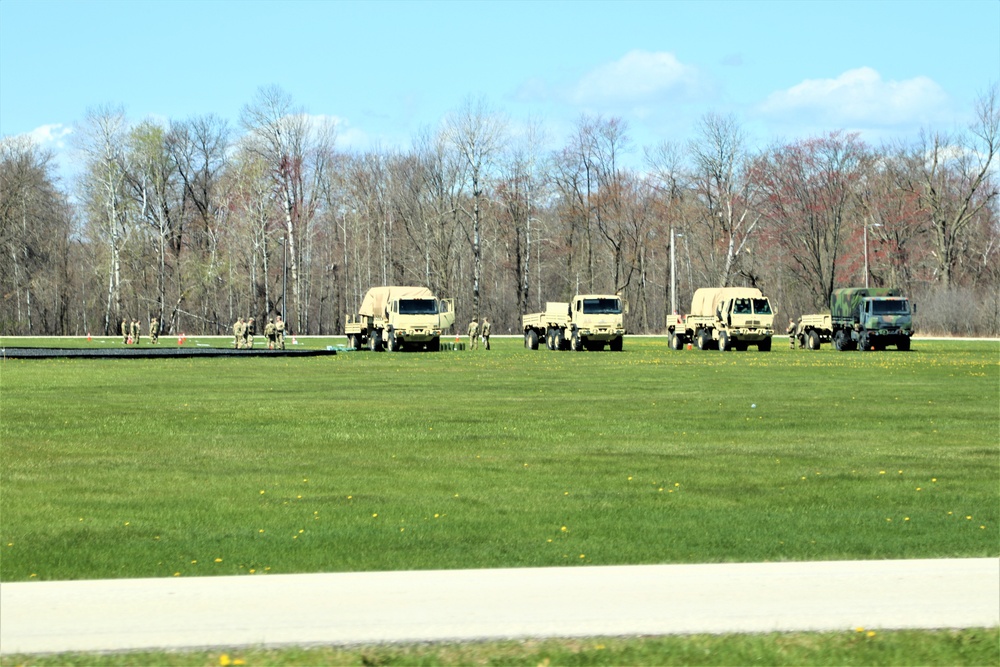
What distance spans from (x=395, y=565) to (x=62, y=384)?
25365 mm

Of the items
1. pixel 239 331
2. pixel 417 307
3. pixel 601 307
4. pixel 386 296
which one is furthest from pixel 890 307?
pixel 239 331

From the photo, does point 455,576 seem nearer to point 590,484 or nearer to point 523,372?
point 590,484

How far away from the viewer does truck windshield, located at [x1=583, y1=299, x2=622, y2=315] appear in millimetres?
59625

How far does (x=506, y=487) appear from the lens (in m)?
13.9

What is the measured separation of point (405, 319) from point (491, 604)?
173 ft

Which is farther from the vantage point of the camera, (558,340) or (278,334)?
(278,334)

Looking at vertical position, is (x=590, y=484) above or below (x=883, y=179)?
below

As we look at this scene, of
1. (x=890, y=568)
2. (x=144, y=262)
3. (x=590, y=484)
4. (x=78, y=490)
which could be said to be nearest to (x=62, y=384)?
(x=78, y=490)

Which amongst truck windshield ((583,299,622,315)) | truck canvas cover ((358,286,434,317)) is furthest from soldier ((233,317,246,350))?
truck windshield ((583,299,622,315))

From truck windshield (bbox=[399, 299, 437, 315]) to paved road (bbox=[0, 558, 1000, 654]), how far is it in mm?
52012

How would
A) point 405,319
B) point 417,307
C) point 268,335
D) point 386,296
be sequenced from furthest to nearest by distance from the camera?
1. point 268,335
2. point 386,296
3. point 417,307
4. point 405,319

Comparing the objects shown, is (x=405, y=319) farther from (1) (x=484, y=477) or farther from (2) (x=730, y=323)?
(1) (x=484, y=477)

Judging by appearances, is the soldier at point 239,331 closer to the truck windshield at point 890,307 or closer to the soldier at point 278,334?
the soldier at point 278,334

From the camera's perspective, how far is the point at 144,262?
332 ft
